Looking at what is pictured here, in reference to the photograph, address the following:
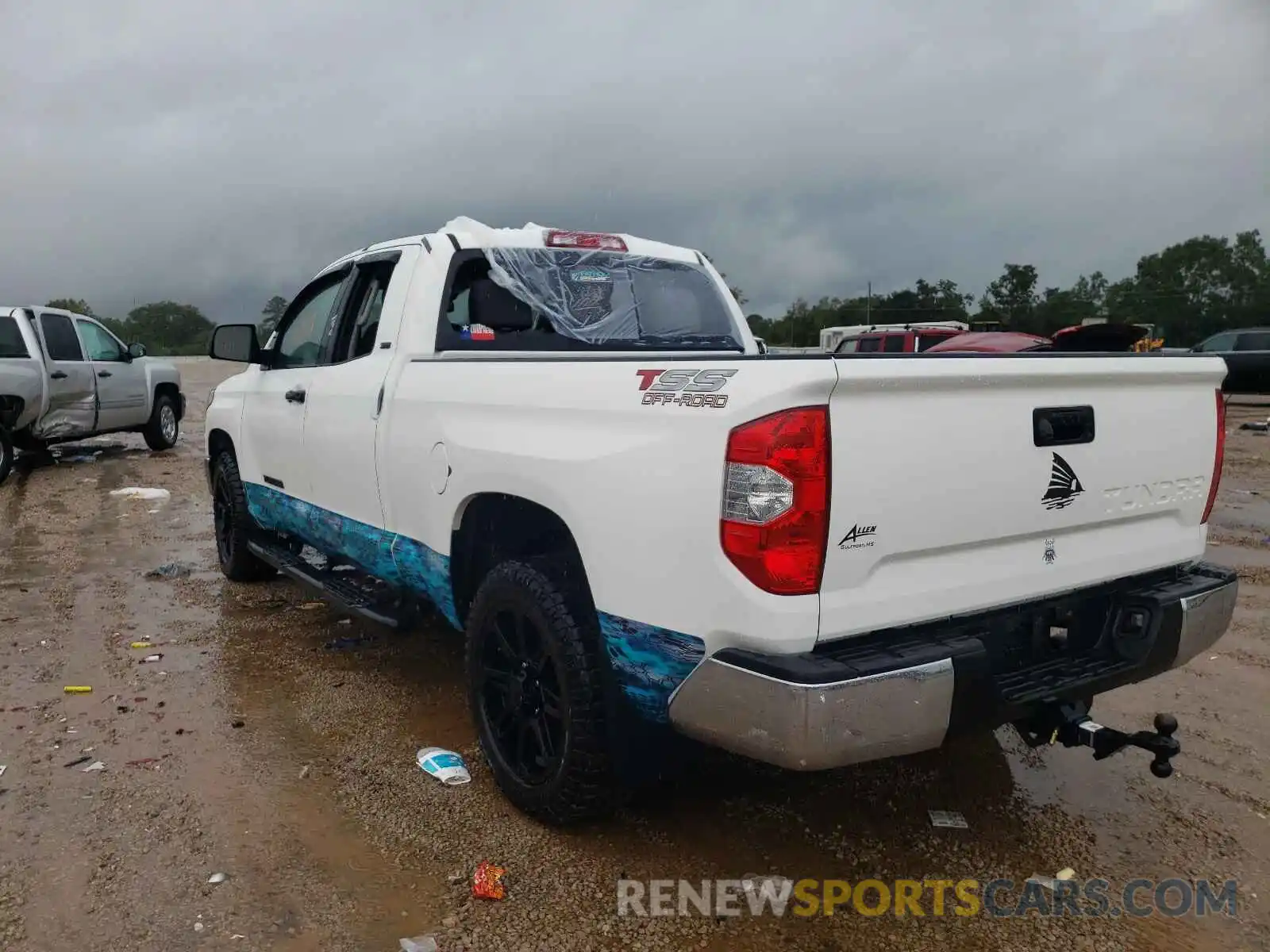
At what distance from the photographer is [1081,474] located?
8.82 feet

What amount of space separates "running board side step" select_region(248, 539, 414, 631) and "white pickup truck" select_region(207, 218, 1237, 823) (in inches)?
1.6

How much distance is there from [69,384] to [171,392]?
2.53m

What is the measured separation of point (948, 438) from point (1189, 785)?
2.00 m

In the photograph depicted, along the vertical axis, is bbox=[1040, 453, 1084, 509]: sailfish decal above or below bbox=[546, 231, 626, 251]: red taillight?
below

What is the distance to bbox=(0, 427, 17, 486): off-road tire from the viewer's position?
10.3 metres

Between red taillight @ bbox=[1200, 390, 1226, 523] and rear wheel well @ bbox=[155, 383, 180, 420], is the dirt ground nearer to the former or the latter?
red taillight @ bbox=[1200, 390, 1226, 523]

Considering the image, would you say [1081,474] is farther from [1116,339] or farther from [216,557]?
[216,557]

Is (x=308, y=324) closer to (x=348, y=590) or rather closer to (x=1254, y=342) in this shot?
(x=348, y=590)

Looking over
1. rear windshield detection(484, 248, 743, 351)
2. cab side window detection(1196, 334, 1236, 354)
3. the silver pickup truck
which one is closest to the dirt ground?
rear windshield detection(484, 248, 743, 351)

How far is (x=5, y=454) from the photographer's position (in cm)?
1034

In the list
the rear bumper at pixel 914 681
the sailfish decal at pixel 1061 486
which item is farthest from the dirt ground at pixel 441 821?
the sailfish decal at pixel 1061 486

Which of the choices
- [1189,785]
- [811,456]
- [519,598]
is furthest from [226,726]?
[1189,785]

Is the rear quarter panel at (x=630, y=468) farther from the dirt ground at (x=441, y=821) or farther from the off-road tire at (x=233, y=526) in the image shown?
the off-road tire at (x=233, y=526)

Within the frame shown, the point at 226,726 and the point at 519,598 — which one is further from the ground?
the point at 519,598
